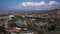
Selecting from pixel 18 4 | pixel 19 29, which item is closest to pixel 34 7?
pixel 18 4

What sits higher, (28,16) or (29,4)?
(29,4)

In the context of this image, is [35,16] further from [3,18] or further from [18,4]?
[3,18]

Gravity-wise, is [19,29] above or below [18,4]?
below

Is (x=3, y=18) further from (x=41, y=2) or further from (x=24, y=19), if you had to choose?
(x=41, y=2)

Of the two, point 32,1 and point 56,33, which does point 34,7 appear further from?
point 56,33

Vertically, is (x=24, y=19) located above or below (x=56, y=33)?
above

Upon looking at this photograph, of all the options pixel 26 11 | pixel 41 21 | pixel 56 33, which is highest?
pixel 26 11

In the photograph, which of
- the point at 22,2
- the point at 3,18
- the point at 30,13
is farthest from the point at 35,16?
the point at 3,18

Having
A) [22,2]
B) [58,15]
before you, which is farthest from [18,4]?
[58,15]
